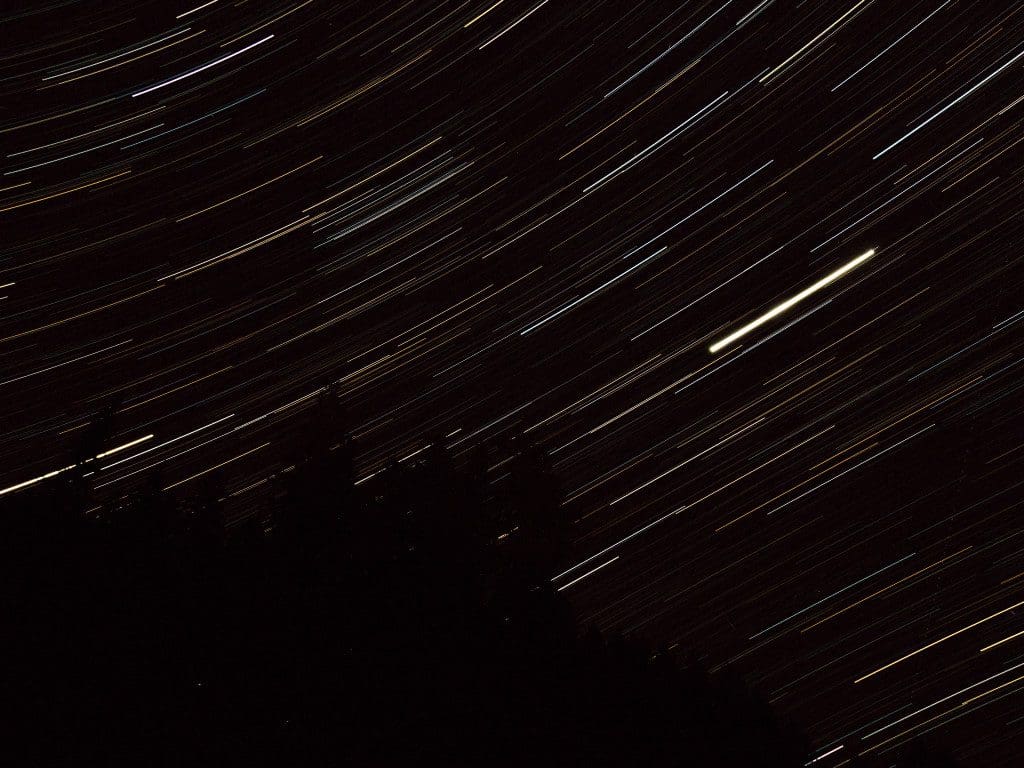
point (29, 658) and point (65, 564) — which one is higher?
point (65, 564)

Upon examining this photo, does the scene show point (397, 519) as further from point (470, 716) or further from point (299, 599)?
point (470, 716)

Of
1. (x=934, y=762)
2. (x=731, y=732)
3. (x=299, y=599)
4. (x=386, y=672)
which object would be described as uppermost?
(x=299, y=599)

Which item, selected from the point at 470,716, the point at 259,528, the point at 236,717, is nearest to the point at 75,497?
the point at 259,528

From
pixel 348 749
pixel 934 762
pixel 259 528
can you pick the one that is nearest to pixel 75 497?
pixel 259 528

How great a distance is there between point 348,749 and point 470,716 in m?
1.11

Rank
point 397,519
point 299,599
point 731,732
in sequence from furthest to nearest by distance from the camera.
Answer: point 397,519
point 731,732
point 299,599

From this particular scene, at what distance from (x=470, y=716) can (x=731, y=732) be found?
9.52ft

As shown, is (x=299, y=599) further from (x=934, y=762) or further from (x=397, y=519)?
(x=934, y=762)

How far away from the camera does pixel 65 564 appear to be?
22.6 feet

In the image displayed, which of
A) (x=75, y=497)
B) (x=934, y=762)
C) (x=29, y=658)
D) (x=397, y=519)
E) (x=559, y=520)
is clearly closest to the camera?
(x=29, y=658)

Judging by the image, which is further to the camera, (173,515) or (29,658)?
(173,515)

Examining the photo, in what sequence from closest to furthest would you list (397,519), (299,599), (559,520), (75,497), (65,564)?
(65,564) → (299,599) → (75,497) → (397,519) → (559,520)

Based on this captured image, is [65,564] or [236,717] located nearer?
[236,717]

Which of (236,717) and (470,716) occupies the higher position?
(236,717)
